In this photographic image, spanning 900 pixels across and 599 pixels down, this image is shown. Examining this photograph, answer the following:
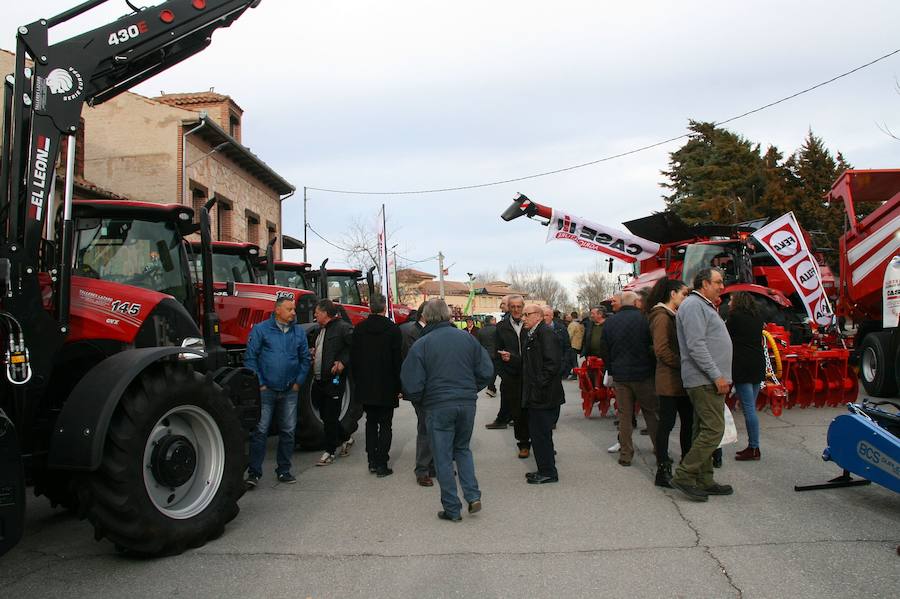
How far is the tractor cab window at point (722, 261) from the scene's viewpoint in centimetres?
1312

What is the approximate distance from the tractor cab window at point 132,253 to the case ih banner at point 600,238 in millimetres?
8884

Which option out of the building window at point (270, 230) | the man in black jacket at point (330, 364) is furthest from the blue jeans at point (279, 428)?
the building window at point (270, 230)

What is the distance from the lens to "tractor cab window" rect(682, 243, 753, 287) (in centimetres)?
1312

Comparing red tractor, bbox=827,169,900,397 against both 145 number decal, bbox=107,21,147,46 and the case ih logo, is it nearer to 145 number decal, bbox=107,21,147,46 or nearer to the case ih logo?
145 number decal, bbox=107,21,147,46

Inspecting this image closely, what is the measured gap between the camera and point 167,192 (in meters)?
21.0

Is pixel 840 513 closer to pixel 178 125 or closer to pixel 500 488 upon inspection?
pixel 500 488

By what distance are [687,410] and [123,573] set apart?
15.2ft

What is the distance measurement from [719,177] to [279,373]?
32.7m

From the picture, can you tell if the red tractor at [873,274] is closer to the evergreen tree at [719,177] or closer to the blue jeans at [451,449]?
the blue jeans at [451,449]

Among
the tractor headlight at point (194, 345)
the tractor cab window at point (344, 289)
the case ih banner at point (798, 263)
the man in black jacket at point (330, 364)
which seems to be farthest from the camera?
the tractor cab window at point (344, 289)

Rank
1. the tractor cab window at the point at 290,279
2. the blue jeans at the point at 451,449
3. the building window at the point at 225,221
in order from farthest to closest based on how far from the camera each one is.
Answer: the building window at the point at 225,221
the tractor cab window at the point at 290,279
the blue jeans at the point at 451,449

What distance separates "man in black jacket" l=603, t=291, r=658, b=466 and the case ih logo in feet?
17.3

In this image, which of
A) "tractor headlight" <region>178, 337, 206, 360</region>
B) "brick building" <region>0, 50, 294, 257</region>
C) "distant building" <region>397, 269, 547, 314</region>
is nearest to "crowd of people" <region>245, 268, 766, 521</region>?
"tractor headlight" <region>178, 337, 206, 360</region>

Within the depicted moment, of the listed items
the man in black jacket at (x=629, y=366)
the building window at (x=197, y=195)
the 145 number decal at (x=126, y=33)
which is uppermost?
the building window at (x=197, y=195)
